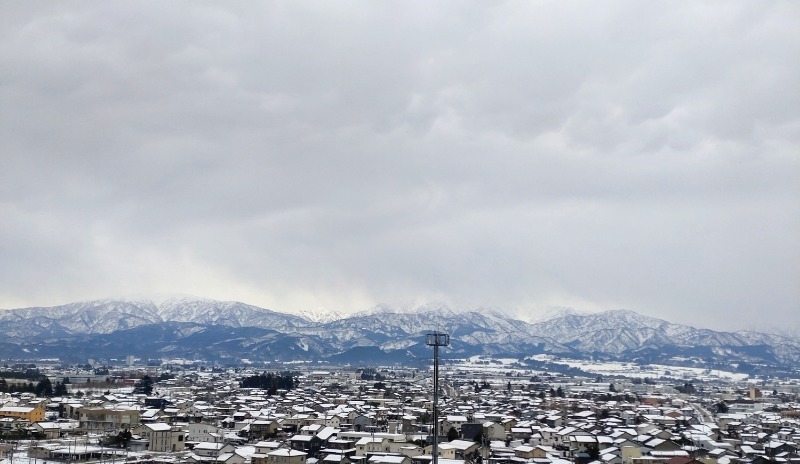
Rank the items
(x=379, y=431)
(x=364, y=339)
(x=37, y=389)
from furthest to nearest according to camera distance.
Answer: (x=364, y=339) < (x=37, y=389) < (x=379, y=431)

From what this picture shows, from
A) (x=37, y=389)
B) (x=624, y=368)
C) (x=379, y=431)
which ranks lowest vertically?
(x=624, y=368)

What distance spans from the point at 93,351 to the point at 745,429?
403 feet

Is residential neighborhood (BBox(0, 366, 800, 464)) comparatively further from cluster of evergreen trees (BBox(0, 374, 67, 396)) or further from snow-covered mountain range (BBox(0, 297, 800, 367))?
snow-covered mountain range (BBox(0, 297, 800, 367))

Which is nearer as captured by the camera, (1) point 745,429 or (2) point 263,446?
(2) point 263,446

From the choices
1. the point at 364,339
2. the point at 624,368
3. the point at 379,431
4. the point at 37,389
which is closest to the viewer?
the point at 379,431

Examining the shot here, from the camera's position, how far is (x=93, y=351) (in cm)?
13375

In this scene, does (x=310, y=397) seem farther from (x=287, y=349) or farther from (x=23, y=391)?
(x=287, y=349)

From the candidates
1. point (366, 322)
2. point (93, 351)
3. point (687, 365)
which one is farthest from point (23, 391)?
point (366, 322)

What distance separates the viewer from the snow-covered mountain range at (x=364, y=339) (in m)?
137

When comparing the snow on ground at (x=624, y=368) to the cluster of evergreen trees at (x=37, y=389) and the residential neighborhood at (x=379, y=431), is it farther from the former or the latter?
the cluster of evergreen trees at (x=37, y=389)

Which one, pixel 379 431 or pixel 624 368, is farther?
pixel 624 368

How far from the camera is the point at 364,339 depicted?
16550 centimetres

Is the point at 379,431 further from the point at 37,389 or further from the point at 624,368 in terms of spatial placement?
the point at 624,368

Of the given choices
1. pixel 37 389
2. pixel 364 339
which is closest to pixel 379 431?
pixel 37 389
